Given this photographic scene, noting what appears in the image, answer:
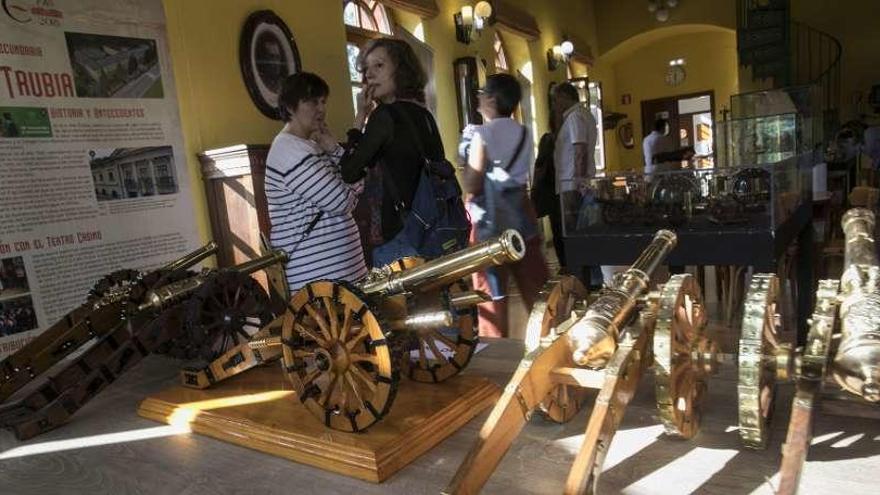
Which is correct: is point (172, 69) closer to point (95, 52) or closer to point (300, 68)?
point (95, 52)

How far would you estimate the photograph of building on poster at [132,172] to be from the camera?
2.81 m

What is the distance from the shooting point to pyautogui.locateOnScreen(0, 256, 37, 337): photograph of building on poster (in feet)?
7.99

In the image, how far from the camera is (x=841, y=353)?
0.80 metres

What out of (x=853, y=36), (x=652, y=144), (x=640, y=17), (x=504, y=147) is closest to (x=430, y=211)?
(x=504, y=147)

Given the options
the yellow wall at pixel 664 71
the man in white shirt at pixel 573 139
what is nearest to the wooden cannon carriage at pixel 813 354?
the man in white shirt at pixel 573 139

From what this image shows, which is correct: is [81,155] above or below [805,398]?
above

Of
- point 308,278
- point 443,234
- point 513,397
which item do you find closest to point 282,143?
point 308,278

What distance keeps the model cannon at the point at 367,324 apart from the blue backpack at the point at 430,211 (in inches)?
18.3

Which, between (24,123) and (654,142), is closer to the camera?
(24,123)

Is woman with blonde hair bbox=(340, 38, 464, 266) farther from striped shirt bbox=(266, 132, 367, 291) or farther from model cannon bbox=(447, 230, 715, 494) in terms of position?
model cannon bbox=(447, 230, 715, 494)

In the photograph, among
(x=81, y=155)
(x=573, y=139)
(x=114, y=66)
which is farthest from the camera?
(x=573, y=139)

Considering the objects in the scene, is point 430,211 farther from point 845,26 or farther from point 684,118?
point 684,118

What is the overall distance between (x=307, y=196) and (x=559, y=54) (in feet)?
25.0

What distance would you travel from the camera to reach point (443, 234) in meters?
1.89
